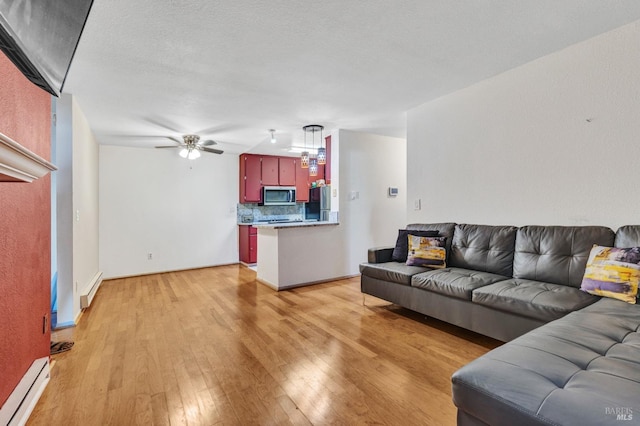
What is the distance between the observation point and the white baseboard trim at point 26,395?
1443 mm

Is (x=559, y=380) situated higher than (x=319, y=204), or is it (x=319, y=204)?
(x=319, y=204)

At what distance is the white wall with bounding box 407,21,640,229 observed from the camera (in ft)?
7.17

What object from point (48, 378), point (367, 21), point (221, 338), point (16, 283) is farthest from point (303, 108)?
point (48, 378)

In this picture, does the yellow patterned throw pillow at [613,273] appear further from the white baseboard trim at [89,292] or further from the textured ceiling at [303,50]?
the white baseboard trim at [89,292]

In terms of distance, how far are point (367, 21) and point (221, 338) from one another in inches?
107

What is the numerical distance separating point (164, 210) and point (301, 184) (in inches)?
113

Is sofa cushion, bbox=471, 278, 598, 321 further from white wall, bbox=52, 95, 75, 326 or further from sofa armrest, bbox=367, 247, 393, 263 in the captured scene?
white wall, bbox=52, 95, 75, 326

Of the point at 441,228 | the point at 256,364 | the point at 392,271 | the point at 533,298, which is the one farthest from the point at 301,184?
the point at 533,298

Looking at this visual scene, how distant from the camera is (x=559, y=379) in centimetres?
108

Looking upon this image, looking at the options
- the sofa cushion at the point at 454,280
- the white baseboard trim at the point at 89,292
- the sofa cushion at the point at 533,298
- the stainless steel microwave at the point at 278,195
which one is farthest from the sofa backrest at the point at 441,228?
the white baseboard trim at the point at 89,292

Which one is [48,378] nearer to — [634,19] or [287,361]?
[287,361]

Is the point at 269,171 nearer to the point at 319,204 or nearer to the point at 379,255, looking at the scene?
the point at 319,204

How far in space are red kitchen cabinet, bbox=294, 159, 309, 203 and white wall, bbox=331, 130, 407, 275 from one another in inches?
84.4

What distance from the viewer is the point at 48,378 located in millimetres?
A: 1968
